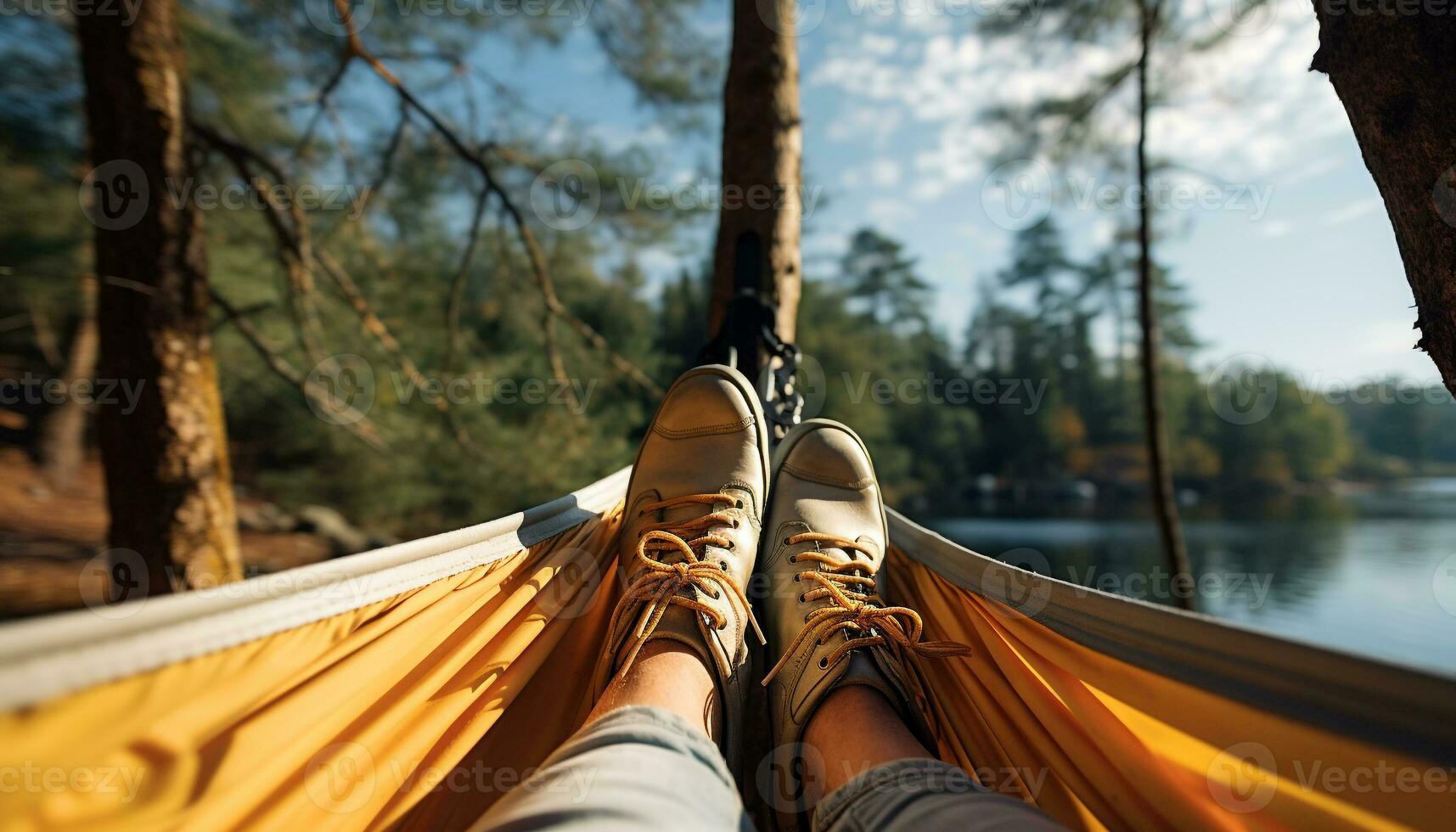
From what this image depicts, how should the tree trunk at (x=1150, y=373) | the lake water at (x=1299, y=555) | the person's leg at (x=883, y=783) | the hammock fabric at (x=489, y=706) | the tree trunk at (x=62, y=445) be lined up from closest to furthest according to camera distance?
the hammock fabric at (x=489, y=706), the person's leg at (x=883, y=783), the tree trunk at (x=1150, y=373), the tree trunk at (x=62, y=445), the lake water at (x=1299, y=555)

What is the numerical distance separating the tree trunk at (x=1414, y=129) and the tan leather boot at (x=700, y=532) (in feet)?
2.74

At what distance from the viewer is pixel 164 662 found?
1.35ft

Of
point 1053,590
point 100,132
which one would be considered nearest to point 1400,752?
point 1053,590

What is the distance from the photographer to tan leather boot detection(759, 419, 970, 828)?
0.83 meters

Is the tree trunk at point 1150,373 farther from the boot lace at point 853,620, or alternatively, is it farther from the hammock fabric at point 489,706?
the hammock fabric at point 489,706

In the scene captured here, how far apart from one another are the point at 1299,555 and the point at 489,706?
13.1 metres

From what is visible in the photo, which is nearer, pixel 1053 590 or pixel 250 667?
pixel 250 667

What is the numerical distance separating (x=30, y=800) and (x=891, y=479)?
45.5ft

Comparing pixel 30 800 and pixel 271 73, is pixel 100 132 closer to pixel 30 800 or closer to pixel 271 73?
pixel 271 73

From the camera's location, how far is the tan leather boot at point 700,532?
87cm

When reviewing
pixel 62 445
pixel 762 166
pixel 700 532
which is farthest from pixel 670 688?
pixel 62 445

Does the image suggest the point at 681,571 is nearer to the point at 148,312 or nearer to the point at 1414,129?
the point at 1414,129

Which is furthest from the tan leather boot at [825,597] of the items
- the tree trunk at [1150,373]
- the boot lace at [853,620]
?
the tree trunk at [1150,373]

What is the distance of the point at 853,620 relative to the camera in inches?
35.5
